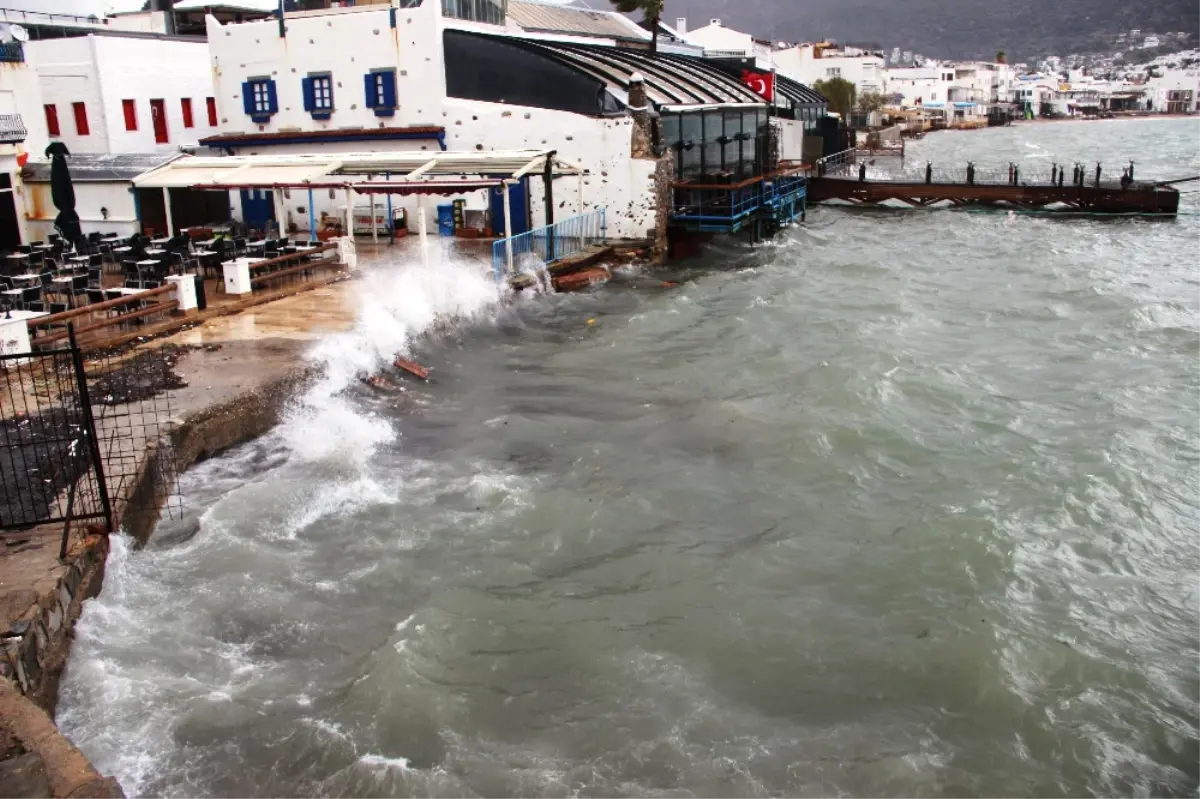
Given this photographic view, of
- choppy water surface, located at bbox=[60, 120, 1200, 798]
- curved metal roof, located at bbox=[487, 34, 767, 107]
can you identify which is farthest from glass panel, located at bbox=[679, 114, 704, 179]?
choppy water surface, located at bbox=[60, 120, 1200, 798]

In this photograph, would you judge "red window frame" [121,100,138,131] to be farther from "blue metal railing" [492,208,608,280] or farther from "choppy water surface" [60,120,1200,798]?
"choppy water surface" [60,120,1200,798]

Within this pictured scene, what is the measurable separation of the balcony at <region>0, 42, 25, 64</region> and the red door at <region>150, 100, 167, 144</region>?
18.1ft

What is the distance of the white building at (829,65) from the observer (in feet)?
381

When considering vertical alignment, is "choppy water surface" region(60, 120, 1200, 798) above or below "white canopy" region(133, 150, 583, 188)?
below

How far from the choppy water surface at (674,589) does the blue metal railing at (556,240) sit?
193 inches

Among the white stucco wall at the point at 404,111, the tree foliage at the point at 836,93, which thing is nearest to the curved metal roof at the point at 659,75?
the white stucco wall at the point at 404,111

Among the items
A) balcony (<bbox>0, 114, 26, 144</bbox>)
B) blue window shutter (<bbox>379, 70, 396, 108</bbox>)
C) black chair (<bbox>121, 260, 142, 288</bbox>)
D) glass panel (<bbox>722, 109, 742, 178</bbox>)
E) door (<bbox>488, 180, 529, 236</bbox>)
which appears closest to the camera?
black chair (<bbox>121, 260, 142, 288</bbox>)

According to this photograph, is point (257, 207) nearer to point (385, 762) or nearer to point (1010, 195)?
point (385, 762)

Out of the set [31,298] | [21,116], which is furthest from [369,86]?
[31,298]

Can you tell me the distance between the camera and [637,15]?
13312 cm

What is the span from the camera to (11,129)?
2809 centimetres

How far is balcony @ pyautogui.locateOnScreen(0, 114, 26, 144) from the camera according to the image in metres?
27.7

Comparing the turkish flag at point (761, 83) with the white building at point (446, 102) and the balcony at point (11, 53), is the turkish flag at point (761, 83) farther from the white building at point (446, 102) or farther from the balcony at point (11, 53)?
the balcony at point (11, 53)

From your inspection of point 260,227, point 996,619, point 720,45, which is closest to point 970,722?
point 996,619
